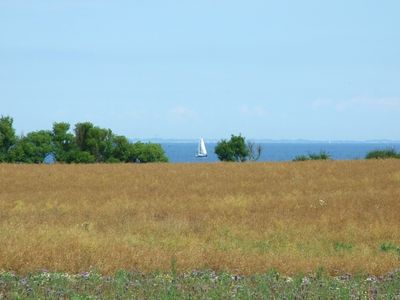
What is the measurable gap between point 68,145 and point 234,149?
18.3m

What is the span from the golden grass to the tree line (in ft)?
127

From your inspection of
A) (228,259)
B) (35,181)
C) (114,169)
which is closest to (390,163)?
(114,169)

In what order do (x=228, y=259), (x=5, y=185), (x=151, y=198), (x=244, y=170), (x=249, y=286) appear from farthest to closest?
(x=244, y=170) < (x=5, y=185) < (x=151, y=198) < (x=228, y=259) < (x=249, y=286)

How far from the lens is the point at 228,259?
39.3 ft

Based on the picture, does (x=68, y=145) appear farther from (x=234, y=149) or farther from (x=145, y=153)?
(x=234, y=149)

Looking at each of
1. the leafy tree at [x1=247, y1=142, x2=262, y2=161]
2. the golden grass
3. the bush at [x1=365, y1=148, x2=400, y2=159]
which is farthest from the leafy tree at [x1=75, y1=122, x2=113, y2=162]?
the golden grass

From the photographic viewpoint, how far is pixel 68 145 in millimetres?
80875

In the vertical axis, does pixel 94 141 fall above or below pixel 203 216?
above

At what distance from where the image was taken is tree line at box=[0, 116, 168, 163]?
78.3 metres

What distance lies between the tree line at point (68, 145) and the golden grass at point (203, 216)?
3858 centimetres

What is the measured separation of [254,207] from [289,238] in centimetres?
718

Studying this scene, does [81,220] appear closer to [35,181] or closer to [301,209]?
[301,209]

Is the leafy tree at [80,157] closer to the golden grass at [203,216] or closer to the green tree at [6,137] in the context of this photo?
the green tree at [6,137]

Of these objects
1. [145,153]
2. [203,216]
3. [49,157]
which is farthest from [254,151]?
[203,216]
